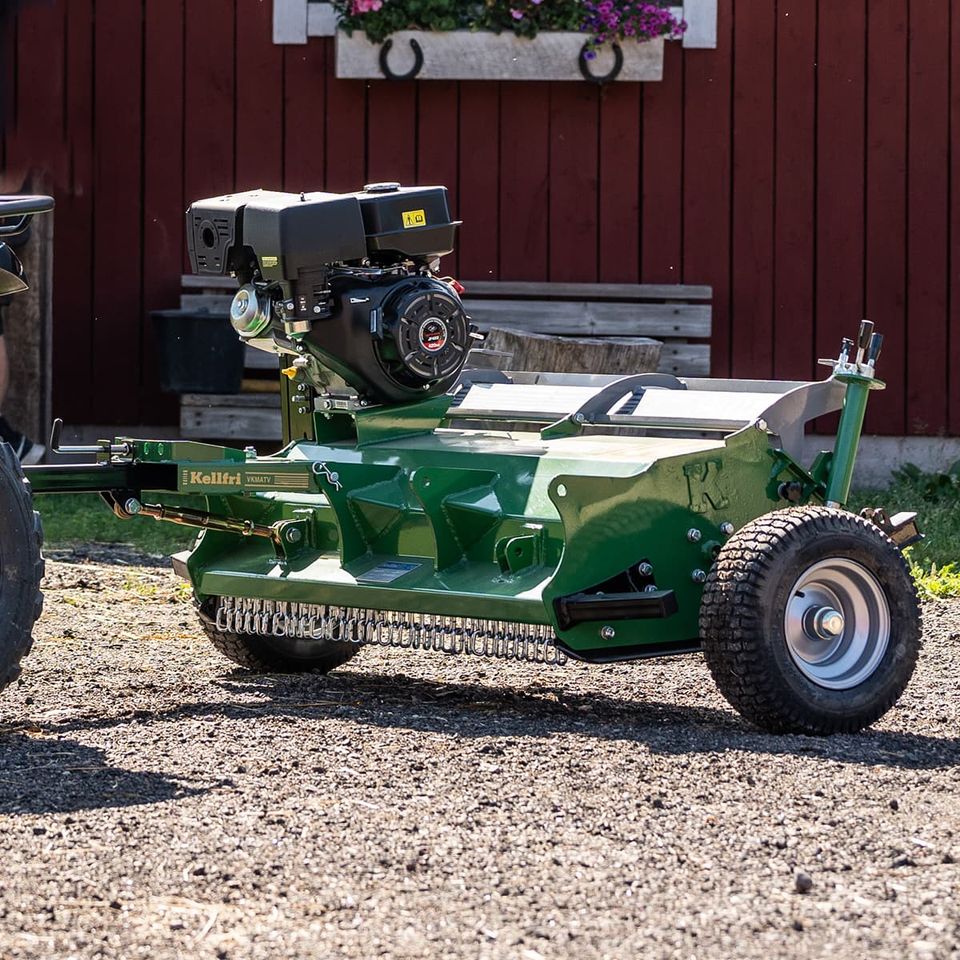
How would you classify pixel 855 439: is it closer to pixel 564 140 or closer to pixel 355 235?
pixel 355 235

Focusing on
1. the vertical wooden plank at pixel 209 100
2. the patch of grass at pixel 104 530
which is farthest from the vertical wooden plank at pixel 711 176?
the patch of grass at pixel 104 530

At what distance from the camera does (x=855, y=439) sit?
4.81 meters

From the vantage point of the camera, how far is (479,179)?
965 centimetres

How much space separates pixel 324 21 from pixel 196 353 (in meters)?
1.92

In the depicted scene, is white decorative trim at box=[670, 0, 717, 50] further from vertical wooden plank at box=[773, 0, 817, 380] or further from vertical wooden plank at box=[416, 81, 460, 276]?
vertical wooden plank at box=[416, 81, 460, 276]

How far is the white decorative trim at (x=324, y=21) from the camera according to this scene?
9.45 metres

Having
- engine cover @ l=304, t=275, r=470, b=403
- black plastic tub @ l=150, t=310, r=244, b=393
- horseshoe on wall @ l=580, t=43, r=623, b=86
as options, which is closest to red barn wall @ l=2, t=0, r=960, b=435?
horseshoe on wall @ l=580, t=43, r=623, b=86

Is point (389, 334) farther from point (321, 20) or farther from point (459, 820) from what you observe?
point (321, 20)

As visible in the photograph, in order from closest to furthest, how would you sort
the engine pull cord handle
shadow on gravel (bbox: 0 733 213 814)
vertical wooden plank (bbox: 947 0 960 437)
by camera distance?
1. shadow on gravel (bbox: 0 733 213 814)
2. the engine pull cord handle
3. vertical wooden plank (bbox: 947 0 960 437)

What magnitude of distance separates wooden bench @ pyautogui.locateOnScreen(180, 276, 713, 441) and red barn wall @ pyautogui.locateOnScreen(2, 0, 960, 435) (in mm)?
193

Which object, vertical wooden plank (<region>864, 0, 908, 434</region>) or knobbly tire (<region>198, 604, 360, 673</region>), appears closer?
knobbly tire (<region>198, 604, 360, 673</region>)

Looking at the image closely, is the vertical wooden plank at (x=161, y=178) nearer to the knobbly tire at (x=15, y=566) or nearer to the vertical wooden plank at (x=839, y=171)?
the vertical wooden plank at (x=839, y=171)

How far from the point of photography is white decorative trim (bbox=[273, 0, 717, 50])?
9453 mm

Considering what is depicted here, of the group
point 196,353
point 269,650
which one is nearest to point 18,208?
point 269,650
